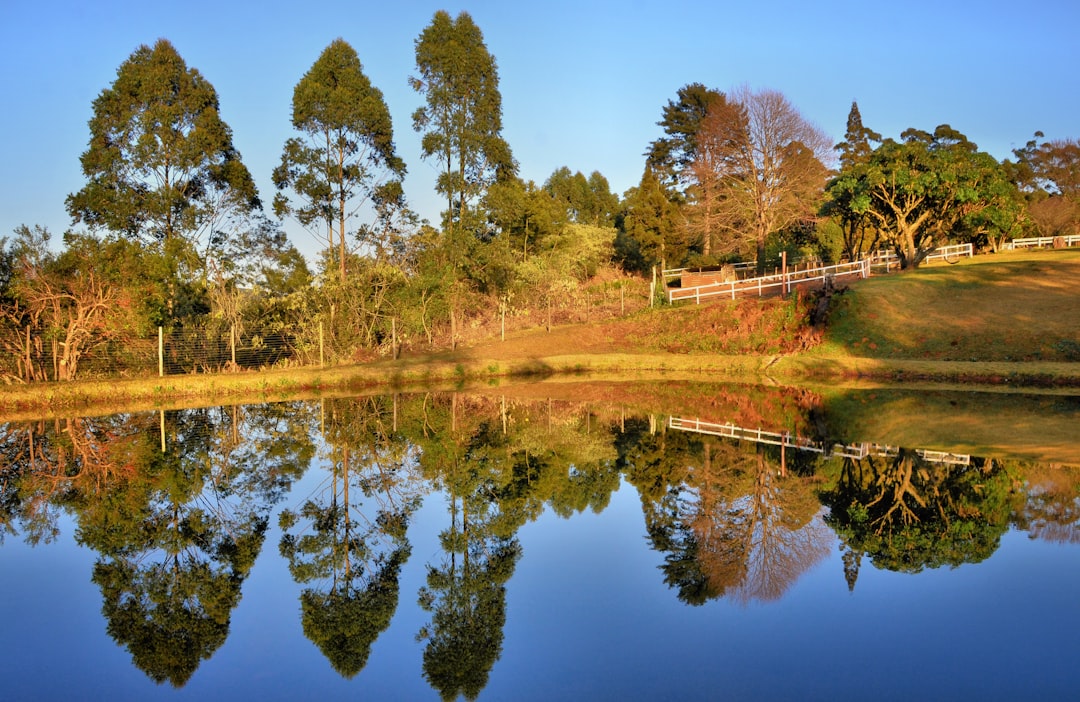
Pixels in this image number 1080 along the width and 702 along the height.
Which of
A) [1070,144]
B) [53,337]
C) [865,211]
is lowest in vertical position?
[53,337]

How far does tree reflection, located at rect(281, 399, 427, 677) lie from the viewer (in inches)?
250

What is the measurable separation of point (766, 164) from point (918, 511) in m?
37.0

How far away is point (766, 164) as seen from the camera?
42.8 m

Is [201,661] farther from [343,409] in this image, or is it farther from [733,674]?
[343,409]

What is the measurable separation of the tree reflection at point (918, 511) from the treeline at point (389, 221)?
20.0 meters

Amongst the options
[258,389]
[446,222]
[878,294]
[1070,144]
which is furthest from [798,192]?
[1070,144]

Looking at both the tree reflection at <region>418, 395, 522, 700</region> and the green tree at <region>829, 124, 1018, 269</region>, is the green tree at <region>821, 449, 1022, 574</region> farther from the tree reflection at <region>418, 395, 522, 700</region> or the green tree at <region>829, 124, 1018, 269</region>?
the green tree at <region>829, 124, 1018, 269</region>

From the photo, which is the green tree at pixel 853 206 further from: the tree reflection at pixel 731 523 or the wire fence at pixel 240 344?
the tree reflection at pixel 731 523

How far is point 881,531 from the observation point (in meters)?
8.38

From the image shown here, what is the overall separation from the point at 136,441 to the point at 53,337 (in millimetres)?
8948

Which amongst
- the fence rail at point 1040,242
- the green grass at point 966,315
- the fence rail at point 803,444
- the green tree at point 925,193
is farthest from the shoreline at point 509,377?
the fence rail at point 1040,242

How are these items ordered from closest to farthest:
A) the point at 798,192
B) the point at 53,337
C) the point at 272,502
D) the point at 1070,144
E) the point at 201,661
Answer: the point at 201,661 < the point at 272,502 < the point at 53,337 < the point at 798,192 < the point at 1070,144

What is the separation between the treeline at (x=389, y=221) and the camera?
23891mm

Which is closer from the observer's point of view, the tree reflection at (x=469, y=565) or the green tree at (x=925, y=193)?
the tree reflection at (x=469, y=565)
